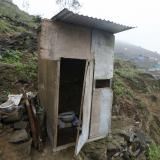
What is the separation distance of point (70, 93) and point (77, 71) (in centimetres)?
68

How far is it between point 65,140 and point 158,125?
17.8 ft

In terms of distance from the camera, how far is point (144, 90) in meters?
12.1

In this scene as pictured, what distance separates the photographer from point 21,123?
539 cm

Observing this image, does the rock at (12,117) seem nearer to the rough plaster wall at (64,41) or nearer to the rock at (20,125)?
the rock at (20,125)

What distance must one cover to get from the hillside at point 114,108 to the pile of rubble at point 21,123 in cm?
8

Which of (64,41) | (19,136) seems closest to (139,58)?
(64,41)

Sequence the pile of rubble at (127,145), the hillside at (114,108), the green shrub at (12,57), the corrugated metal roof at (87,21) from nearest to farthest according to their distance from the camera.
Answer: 1. the corrugated metal roof at (87,21)
2. the hillside at (114,108)
3. the pile of rubble at (127,145)
4. the green shrub at (12,57)

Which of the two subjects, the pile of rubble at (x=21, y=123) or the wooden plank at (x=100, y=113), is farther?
the wooden plank at (x=100, y=113)

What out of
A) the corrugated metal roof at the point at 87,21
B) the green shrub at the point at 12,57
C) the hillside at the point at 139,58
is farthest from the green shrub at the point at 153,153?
the hillside at the point at 139,58

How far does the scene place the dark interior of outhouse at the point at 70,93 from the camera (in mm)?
6319

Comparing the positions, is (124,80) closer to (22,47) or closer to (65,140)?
(22,47)

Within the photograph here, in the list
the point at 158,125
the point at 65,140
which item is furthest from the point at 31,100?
Result: the point at 158,125

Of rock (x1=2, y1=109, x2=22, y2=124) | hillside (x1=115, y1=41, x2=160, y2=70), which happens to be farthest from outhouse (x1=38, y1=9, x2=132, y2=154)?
hillside (x1=115, y1=41, x2=160, y2=70)

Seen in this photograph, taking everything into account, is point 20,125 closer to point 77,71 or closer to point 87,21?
point 77,71
